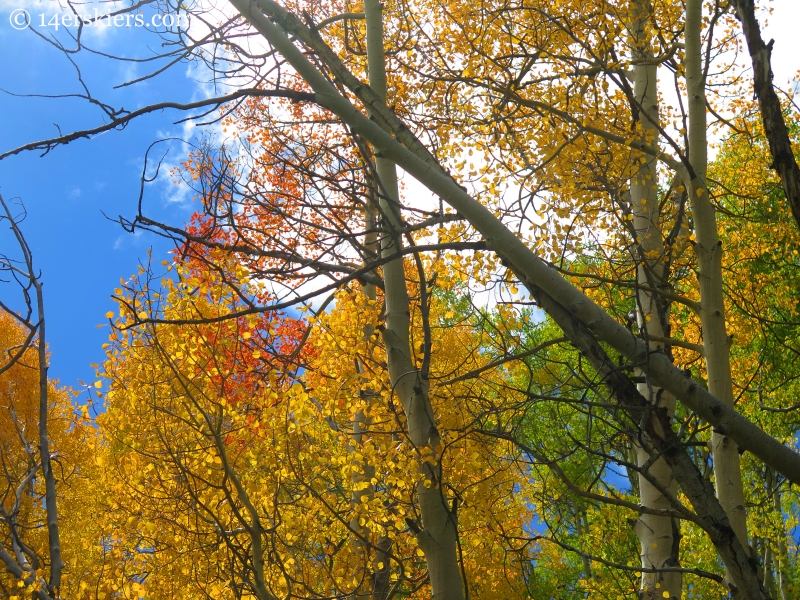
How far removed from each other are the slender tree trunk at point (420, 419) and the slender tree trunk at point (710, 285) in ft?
5.99

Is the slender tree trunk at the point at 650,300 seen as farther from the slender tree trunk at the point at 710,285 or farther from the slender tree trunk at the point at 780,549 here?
the slender tree trunk at the point at 780,549

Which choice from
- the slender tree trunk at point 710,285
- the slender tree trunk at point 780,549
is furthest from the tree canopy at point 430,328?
the slender tree trunk at point 780,549

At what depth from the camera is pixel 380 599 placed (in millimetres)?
4699

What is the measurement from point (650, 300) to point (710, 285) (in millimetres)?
401

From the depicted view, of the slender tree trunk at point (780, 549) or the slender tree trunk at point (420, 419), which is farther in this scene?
the slender tree trunk at point (780, 549)

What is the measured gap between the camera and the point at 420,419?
3648 millimetres

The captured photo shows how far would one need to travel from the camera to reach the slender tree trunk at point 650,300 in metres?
4.35

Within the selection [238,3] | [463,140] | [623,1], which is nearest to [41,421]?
[238,3]

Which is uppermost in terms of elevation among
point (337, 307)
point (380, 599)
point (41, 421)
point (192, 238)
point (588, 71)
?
point (588, 71)

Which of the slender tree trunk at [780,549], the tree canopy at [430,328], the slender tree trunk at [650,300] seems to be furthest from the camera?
the slender tree trunk at [780,549]

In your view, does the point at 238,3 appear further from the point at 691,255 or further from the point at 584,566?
the point at 584,566

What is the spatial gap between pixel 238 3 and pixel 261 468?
12.0 feet

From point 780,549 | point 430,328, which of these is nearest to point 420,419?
point 430,328

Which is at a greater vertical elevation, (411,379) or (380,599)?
(411,379)
